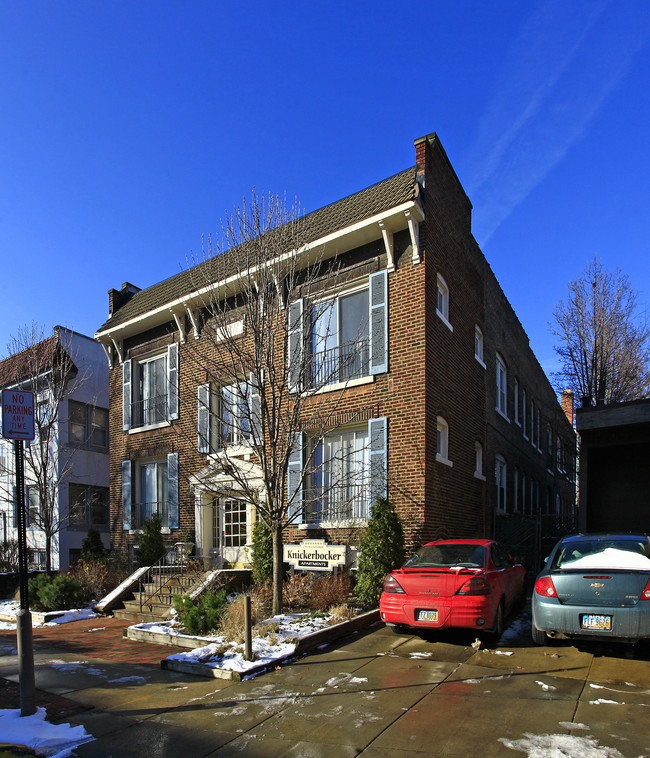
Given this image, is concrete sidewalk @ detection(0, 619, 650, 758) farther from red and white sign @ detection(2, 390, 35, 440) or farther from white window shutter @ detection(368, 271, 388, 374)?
white window shutter @ detection(368, 271, 388, 374)

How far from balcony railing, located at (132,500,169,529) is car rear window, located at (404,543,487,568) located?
975 cm

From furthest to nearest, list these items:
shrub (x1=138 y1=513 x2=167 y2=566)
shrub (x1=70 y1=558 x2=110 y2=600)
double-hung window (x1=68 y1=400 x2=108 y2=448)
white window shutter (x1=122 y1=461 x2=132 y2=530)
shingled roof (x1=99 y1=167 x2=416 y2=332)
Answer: double-hung window (x1=68 y1=400 x2=108 y2=448) < white window shutter (x1=122 y1=461 x2=132 y2=530) < shrub (x1=138 y1=513 x2=167 y2=566) < shrub (x1=70 y1=558 x2=110 y2=600) < shingled roof (x1=99 y1=167 x2=416 y2=332)

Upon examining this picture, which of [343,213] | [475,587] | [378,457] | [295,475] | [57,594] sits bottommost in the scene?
[57,594]

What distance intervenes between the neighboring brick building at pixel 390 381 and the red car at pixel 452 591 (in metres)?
2.75

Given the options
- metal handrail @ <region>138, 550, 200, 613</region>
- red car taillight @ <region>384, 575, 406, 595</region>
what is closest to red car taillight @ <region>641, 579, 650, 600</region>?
red car taillight @ <region>384, 575, 406, 595</region>

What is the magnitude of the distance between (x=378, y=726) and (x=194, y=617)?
4734 mm

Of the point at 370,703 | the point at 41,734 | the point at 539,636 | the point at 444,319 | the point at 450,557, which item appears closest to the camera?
the point at 41,734

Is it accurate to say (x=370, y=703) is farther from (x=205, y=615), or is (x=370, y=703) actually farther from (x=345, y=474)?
(x=345, y=474)

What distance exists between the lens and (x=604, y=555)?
26.4ft

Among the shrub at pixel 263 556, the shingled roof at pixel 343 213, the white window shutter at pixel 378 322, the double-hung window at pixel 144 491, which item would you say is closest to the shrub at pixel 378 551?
the shrub at pixel 263 556

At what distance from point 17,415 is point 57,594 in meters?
8.65

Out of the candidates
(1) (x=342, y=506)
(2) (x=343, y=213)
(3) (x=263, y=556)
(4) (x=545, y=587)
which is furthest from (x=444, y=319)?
(4) (x=545, y=587)

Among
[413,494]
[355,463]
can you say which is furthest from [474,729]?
[355,463]

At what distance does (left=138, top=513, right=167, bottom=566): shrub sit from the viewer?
16031 mm
